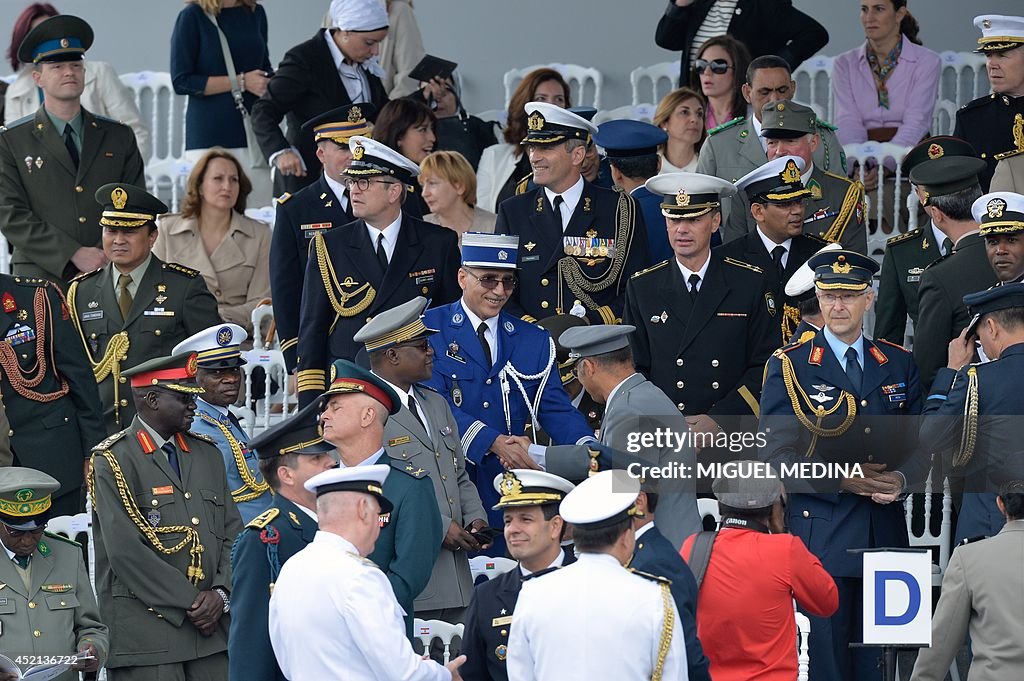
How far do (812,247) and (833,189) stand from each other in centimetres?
83

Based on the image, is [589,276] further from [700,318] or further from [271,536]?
[271,536]

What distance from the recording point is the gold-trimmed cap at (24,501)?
267 inches

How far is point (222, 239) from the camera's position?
10.2m

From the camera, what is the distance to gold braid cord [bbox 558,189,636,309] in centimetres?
841

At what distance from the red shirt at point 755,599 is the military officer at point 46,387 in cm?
360

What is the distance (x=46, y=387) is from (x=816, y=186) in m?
3.88

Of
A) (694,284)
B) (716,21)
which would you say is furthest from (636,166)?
(716,21)

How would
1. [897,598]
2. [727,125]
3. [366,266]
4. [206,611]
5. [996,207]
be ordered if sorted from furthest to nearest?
[727,125] < [366,266] < [996,207] < [206,611] < [897,598]

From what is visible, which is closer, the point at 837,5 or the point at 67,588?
the point at 67,588

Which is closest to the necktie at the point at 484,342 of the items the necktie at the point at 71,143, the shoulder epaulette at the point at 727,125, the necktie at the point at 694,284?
the necktie at the point at 694,284

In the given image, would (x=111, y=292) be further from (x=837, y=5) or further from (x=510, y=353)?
(x=837, y=5)

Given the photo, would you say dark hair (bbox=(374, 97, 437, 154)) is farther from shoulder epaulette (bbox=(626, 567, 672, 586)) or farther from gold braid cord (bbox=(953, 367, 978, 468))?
shoulder epaulette (bbox=(626, 567, 672, 586))

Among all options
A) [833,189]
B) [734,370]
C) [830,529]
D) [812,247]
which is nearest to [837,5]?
[833,189]

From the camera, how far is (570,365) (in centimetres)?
816
